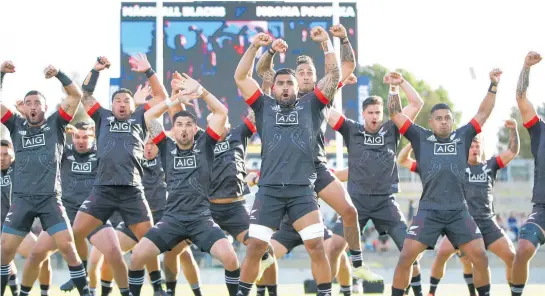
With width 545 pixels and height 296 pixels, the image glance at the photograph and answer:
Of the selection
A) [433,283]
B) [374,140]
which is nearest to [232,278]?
[374,140]

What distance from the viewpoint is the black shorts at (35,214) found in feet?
42.4

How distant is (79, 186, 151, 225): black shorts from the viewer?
43.2 feet

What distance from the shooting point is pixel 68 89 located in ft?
43.1

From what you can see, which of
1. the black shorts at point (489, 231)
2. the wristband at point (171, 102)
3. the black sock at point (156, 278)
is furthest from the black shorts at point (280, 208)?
the black shorts at point (489, 231)

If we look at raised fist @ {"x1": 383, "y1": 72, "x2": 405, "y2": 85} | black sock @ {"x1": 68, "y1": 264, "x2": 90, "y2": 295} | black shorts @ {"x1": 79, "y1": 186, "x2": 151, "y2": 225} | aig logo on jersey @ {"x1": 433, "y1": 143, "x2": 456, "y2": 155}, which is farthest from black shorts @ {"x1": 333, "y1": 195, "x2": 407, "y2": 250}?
black sock @ {"x1": 68, "y1": 264, "x2": 90, "y2": 295}

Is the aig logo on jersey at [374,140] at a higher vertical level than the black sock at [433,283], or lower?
higher

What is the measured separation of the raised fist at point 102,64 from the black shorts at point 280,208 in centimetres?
344

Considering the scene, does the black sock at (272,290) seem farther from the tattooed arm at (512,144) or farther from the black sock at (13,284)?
the black sock at (13,284)

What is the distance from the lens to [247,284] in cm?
1156

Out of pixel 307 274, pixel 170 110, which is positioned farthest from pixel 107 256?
pixel 307 274

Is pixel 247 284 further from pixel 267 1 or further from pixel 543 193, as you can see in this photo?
pixel 267 1

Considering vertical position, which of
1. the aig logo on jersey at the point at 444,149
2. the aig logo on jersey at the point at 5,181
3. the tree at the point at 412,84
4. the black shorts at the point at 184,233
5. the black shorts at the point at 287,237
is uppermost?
the tree at the point at 412,84

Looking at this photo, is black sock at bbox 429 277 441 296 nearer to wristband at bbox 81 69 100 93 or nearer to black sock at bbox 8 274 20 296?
wristband at bbox 81 69 100 93

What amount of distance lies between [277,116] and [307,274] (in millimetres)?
17500
